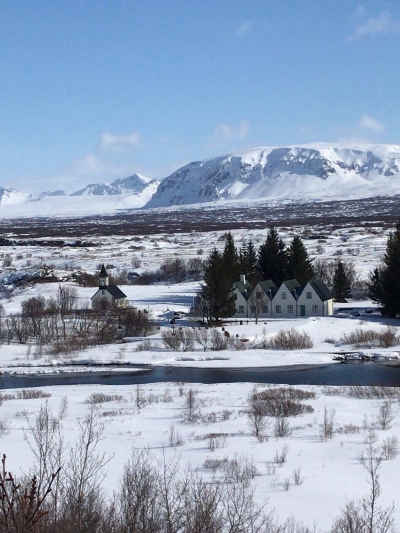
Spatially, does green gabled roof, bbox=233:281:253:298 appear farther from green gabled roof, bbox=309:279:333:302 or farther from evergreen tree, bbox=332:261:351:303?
evergreen tree, bbox=332:261:351:303

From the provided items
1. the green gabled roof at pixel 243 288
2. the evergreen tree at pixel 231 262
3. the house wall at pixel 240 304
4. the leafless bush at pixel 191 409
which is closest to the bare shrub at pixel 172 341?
the house wall at pixel 240 304

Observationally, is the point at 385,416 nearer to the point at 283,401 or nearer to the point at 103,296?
the point at 283,401

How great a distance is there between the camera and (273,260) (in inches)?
2411

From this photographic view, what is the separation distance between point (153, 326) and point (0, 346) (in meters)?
10.7

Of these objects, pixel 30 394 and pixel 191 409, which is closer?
pixel 191 409

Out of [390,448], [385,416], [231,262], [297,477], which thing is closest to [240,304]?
[231,262]

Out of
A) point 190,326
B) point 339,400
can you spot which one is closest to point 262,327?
point 190,326

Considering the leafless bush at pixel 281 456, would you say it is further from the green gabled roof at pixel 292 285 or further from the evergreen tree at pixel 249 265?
the evergreen tree at pixel 249 265

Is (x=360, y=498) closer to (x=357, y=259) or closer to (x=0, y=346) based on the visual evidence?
(x=0, y=346)

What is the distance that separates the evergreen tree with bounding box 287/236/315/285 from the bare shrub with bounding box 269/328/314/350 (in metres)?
13.5

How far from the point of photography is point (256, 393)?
29.5 metres

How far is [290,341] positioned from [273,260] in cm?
1738

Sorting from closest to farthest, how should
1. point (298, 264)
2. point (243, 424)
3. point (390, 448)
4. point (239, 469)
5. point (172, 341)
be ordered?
1. point (239, 469)
2. point (390, 448)
3. point (243, 424)
4. point (172, 341)
5. point (298, 264)

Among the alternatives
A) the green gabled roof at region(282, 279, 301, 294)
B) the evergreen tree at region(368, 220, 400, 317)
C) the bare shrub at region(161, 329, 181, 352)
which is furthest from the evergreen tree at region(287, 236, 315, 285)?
the bare shrub at region(161, 329, 181, 352)
